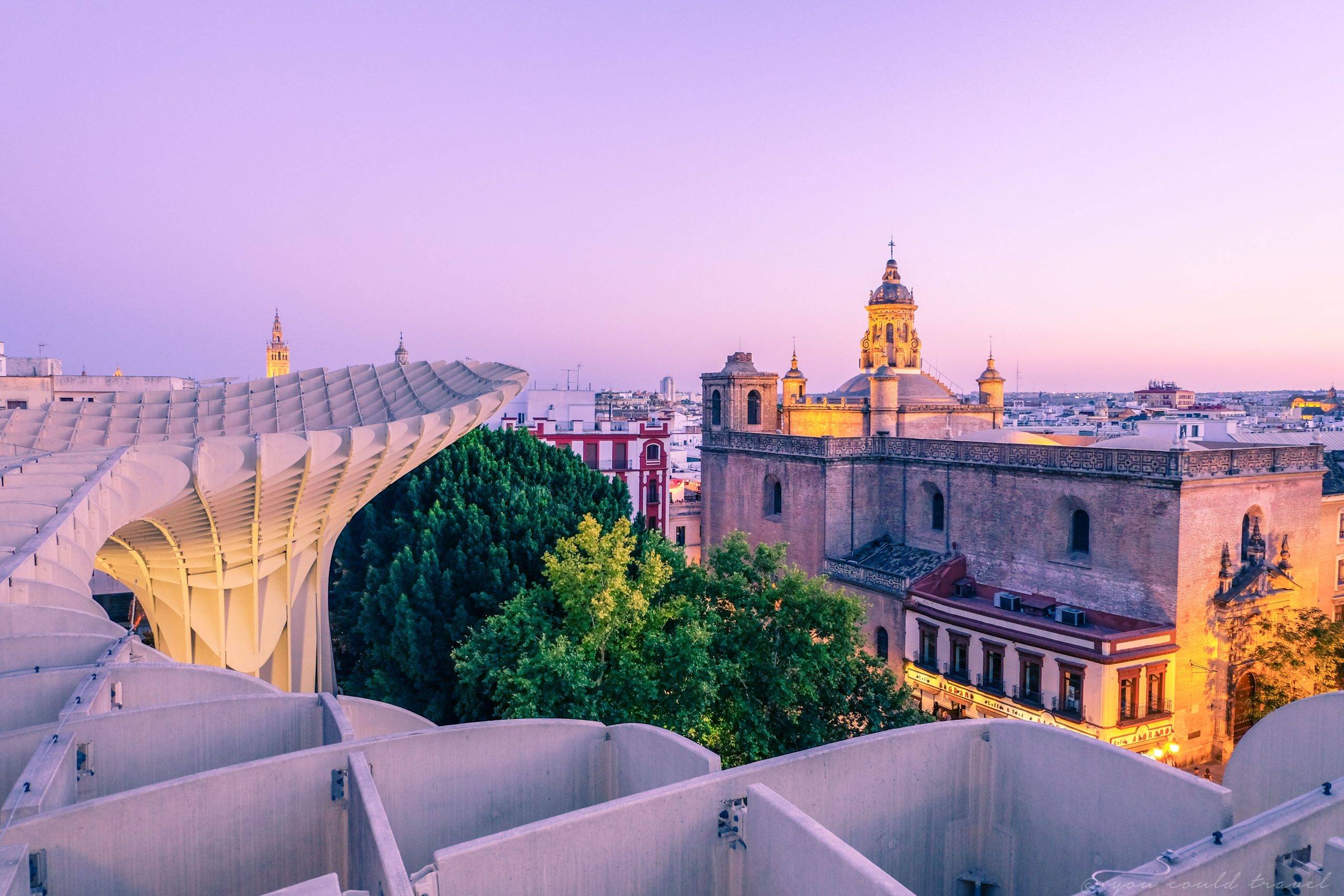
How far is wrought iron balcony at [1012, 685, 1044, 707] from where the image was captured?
2605 cm

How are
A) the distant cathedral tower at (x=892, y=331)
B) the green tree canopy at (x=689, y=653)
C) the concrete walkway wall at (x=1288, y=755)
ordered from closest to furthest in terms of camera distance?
1. the concrete walkway wall at (x=1288, y=755)
2. the green tree canopy at (x=689, y=653)
3. the distant cathedral tower at (x=892, y=331)

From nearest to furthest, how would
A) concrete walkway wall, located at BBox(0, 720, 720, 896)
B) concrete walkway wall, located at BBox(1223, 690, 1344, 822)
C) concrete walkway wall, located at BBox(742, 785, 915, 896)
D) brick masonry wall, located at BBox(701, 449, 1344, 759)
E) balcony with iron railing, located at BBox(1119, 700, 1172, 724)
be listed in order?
1. concrete walkway wall, located at BBox(742, 785, 915, 896)
2. concrete walkway wall, located at BBox(0, 720, 720, 896)
3. concrete walkway wall, located at BBox(1223, 690, 1344, 822)
4. balcony with iron railing, located at BBox(1119, 700, 1172, 724)
5. brick masonry wall, located at BBox(701, 449, 1344, 759)

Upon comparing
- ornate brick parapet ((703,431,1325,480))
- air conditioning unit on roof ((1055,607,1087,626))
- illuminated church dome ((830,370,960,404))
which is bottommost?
air conditioning unit on roof ((1055,607,1087,626))

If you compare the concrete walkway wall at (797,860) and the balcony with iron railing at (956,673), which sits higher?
the concrete walkway wall at (797,860)

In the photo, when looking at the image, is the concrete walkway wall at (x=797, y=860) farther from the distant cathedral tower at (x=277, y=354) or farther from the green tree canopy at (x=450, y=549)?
the distant cathedral tower at (x=277, y=354)

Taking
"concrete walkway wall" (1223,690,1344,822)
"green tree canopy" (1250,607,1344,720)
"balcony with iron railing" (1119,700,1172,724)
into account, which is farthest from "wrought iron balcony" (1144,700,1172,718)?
"concrete walkway wall" (1223,690,1344,822)

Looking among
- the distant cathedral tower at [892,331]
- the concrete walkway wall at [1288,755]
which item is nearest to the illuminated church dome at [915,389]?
the distant cathedral tower at [892,331]

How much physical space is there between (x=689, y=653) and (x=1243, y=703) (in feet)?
70.8

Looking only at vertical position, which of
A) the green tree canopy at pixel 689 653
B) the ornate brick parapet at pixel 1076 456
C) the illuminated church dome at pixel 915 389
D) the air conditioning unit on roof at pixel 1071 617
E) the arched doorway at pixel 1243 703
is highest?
the illuminated church dome at pixel 915 389

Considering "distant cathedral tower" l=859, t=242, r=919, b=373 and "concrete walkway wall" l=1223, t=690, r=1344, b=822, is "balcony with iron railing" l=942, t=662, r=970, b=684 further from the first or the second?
"distant cathedral tower" l=859, t=242, r=919, b=373

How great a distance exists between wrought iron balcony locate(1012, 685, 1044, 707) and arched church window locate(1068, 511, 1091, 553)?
5.39m

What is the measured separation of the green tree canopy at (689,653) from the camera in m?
16.2

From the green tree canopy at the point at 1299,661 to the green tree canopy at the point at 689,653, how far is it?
13216mm

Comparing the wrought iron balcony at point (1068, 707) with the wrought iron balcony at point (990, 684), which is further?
the wrought iron balcony at point (990, 684)
